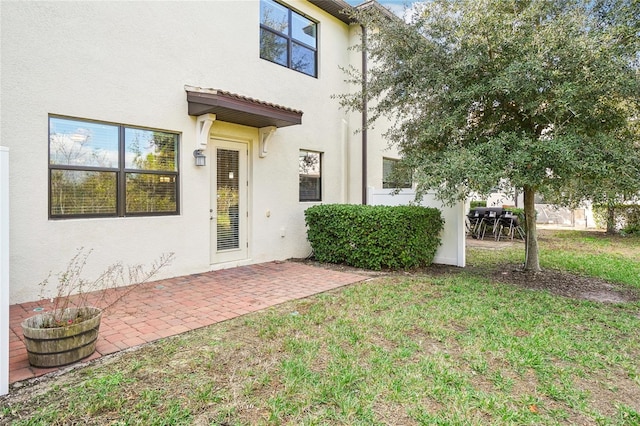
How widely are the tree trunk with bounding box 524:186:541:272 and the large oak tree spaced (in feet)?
1.41

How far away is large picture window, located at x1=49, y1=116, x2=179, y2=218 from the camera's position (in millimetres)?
5254

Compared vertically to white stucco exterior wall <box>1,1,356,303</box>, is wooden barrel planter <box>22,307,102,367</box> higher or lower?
lower

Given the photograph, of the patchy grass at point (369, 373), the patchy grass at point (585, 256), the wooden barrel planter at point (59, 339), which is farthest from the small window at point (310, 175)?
the wooden barrel planter at point (59, 339)

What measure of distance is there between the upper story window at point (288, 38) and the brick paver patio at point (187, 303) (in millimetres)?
4972

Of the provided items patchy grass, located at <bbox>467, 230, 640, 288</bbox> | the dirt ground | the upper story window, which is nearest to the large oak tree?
the dirt ground

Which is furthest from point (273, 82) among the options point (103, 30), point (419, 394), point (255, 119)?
point (419, 394)

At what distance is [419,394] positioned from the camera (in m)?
A: 2.88

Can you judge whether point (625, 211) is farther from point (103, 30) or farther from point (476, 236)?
point (103, 30)

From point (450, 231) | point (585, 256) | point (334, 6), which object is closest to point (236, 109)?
point (334, 6)

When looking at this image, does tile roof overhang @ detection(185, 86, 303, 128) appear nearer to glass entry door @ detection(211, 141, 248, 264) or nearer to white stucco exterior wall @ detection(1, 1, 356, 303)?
white stucco exterior wall @ detection(1, 1, 356, 303)

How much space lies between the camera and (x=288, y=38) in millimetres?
8688

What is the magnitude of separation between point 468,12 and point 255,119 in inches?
164

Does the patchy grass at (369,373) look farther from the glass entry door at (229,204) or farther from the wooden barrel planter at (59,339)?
the glass entry door at (229,204)

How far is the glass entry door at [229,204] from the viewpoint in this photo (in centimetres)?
729
